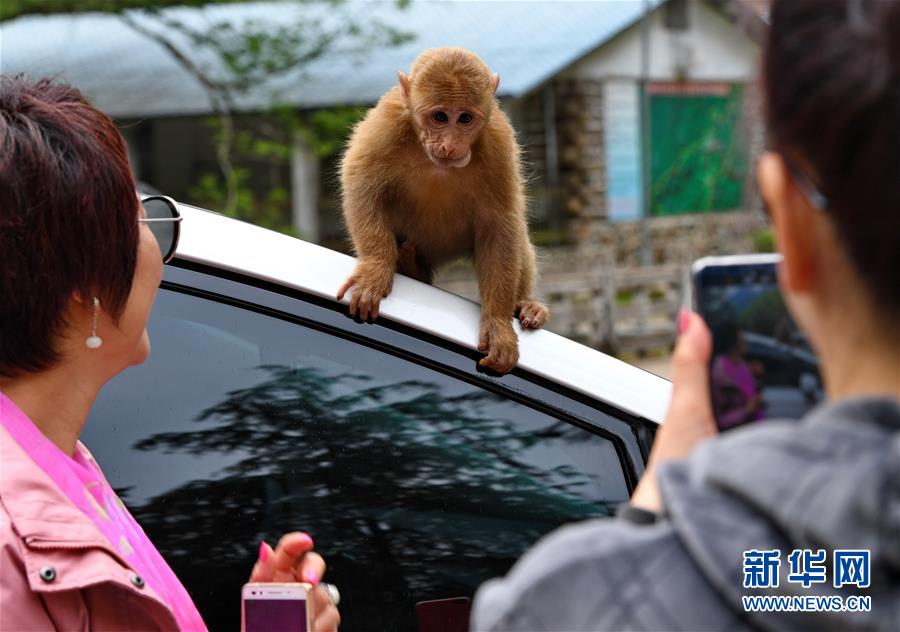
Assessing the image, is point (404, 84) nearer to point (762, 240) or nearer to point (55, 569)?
point (55, 569)

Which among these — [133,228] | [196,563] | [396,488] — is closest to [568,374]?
[396,488]

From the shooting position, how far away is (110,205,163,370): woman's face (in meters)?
1.71

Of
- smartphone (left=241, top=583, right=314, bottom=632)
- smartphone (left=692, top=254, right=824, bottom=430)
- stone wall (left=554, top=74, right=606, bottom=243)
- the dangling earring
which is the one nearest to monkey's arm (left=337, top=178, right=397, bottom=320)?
the dangling earring

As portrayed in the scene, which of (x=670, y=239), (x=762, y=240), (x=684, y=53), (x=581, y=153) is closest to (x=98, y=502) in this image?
(x=581, y=153)

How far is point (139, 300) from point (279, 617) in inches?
21.4

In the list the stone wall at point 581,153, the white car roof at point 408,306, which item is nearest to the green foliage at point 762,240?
the stone wall at point 581,153

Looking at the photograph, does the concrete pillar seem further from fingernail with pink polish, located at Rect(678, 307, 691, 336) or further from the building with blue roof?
fingernail with pink polish, located at Rect(678, 307, 691, 336)

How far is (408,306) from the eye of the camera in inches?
90.3

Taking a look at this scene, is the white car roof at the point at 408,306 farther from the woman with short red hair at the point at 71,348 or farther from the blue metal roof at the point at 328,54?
the blue metal roof at the point at 328,54

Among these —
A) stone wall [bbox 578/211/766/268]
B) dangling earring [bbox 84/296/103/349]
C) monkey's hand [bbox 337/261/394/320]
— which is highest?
dangling earring [bbox 84/296/103/349]

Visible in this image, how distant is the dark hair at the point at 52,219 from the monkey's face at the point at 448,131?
1.60 meters

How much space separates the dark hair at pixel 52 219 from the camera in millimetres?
1563

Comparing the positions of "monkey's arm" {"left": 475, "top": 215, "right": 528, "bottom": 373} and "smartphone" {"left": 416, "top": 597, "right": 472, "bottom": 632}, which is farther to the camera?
"monkey's arm" {"left": 475, "top": 215, "right": 528, "bottom": 373}

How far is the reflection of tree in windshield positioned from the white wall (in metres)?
12.6
